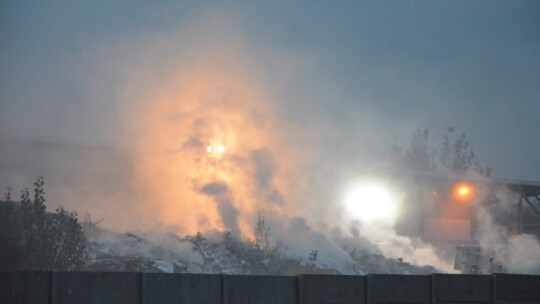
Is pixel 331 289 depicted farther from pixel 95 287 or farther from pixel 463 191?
pixel 463 191

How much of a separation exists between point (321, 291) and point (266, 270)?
14693mm

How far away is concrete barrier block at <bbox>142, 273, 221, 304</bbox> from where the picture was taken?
1411 centimetres

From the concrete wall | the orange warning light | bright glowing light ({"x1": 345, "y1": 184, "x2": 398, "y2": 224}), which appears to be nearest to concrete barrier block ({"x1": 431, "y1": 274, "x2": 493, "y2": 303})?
the concrete wall

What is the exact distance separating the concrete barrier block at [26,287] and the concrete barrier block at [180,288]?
1819 mm

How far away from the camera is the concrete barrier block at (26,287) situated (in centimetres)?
1326

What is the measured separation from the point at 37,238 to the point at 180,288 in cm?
949

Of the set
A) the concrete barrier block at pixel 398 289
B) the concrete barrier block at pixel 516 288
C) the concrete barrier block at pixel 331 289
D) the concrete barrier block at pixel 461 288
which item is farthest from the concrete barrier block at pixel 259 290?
the concrete barrier block at pixel 516 288

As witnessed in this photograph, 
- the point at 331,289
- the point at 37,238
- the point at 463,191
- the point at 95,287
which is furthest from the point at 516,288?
the point at 463,191

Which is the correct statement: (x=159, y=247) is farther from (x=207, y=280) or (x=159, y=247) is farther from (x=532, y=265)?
(x=532, y=265)

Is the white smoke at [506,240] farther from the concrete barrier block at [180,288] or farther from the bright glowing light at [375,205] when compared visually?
the concrete barrier block at [180,288]

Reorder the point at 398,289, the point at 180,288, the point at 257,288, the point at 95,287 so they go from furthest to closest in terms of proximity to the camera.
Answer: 1. the point at 398,289
2. the point at 257,288
3. the point at 180,288
4. the point at 95,287

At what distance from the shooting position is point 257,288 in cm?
1497

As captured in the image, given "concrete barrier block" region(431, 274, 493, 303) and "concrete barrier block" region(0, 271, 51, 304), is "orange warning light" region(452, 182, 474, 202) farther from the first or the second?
"concrete barrier block" region(0, 271, 51, 304)

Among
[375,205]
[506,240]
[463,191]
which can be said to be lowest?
[506,240]
